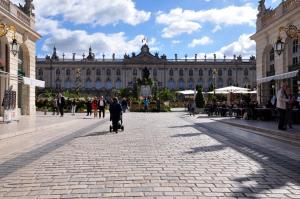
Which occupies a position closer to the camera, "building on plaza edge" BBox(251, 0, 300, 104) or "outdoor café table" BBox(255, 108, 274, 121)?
"outdoor café table" BBox(255, 108, 274, 121)

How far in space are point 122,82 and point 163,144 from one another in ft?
382

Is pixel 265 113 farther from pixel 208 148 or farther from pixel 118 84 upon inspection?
pixel 118 84

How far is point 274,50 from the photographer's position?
24.3m

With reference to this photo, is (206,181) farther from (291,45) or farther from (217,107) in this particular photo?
(217,107)

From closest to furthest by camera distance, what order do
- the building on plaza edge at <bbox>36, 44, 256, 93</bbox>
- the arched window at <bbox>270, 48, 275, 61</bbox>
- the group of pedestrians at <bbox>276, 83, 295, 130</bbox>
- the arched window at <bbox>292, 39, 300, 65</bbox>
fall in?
1. the group of pedestrians at <bbox>276, 83, 295, 130</bbox>
2. the arched window at <bbox>292, 39, 300, 65</bbox>
3. the arched window at <bbox>270, 48, 275, 61</bbox>
4. the building on plaza edge at <bbox>36, 44, 256, 93</bbox>

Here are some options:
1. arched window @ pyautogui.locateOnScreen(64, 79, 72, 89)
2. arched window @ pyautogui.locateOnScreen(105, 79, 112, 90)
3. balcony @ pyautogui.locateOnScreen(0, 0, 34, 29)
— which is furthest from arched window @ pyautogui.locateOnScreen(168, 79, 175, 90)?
balcony @ pyautogui.locateOnScreen(0, 0, 34, 29)

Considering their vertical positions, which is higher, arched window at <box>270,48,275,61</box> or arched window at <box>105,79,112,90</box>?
arched window at <box>105,79,112,90</box>

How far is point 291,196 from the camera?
19.3 feet

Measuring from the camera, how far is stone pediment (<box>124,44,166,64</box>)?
416 ft

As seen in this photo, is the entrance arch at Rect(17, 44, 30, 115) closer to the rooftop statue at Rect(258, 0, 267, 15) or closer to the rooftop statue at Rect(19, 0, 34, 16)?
the rooftop statue at Rect(19, 0, 34, 16)

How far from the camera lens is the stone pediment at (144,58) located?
126938mm

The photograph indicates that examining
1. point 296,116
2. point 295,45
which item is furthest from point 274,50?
point 296,116

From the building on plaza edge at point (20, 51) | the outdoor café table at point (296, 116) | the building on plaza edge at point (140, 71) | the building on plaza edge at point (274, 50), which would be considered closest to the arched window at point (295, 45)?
the building on plaza edge at point (274, 50)

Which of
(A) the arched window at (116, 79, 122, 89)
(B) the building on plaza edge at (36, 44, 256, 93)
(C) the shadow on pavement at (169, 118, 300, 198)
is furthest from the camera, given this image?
(A) the arched window at (116, 79, 122, 89)
